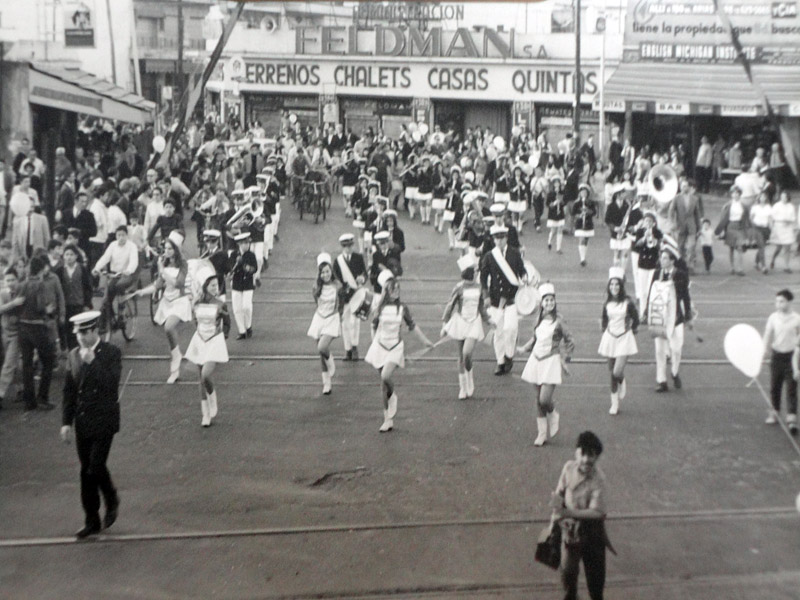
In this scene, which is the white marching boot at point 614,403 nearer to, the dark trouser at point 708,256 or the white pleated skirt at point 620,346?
the white pleated skirt at point 620,346

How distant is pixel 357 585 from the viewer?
25.7 ft

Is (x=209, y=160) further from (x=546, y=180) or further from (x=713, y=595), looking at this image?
(x=713, y=595)

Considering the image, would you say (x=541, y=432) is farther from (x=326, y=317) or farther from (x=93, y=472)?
(x=93, y=472)

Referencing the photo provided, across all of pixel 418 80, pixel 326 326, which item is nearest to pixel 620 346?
pixel 326 326

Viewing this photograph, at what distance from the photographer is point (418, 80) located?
29.1 meters

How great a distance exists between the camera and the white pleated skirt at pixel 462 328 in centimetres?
1316

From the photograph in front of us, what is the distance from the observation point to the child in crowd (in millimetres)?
20562

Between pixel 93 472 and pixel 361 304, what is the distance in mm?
5664

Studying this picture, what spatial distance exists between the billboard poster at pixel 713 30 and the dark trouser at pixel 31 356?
7389 mm

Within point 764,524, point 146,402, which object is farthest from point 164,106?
point 764,524

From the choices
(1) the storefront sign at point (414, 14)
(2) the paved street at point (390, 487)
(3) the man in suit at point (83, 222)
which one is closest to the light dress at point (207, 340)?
(2) the paved street at point (390, 487)

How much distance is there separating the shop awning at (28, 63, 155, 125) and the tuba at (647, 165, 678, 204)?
31.4 ft

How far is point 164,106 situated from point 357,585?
79.9 feet

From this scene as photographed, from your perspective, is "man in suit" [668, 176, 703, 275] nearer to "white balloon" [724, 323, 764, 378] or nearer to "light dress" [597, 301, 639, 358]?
"light dress" [597, 301, 639, 358]
